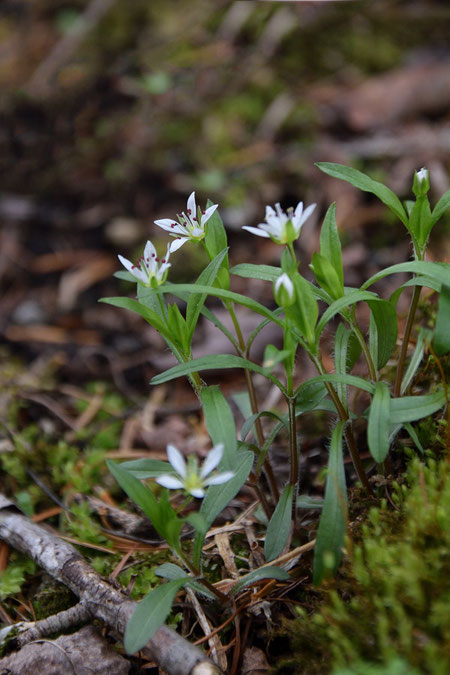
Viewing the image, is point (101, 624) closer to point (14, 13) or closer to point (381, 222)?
point (381, 222)

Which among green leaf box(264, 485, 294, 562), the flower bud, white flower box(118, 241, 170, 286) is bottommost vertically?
green leaf box(264, 485, 294, 562)

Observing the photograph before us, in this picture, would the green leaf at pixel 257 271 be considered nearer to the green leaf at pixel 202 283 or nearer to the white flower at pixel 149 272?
the green leaf at pixel 202 283

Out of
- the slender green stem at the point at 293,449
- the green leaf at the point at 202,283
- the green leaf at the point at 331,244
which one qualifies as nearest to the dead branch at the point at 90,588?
the slender green stem at the point at 293,449

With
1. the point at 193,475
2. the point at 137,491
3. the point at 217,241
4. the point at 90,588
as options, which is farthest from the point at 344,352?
the point at 90,588

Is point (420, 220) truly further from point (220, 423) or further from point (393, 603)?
point (393, 603)

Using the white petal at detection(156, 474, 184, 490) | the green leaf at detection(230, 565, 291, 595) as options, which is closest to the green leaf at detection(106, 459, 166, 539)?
the white petal at detection(156, 474, 184, 490)

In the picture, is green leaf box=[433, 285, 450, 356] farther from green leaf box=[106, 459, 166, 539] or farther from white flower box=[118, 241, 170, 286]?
green leaf box=[106, 459, 166, 539]

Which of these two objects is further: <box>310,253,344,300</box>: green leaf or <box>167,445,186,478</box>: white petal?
<box>310,253,344,300</box>: green leaf
